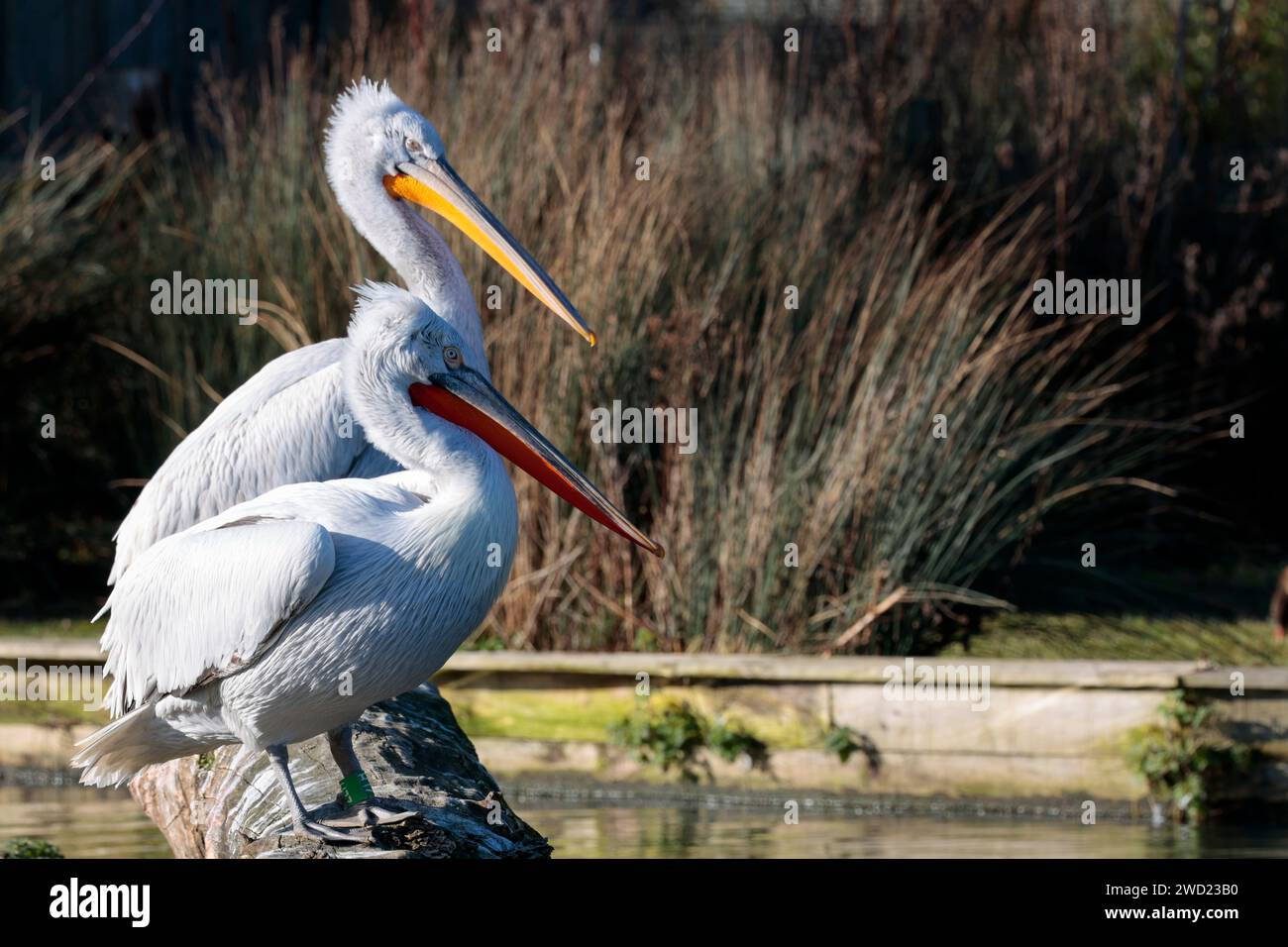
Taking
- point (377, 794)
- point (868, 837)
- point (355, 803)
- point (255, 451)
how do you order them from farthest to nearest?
point (868, 837), point (255, 451), point (377, 794), point (355, 803)

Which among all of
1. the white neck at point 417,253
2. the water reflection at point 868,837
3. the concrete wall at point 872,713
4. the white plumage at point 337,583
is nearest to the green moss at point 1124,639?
the concrete wall at point 872,713

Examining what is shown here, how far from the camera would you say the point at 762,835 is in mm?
6441

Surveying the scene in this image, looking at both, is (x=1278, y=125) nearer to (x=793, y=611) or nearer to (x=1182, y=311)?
(x=1182, y=311)

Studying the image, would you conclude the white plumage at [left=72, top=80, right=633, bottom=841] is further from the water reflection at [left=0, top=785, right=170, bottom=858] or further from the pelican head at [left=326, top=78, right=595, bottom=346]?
the water reflection at [left=0, top=785, right=170, bottom=858]

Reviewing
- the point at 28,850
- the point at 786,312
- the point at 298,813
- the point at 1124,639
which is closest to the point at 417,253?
the point at 28,850

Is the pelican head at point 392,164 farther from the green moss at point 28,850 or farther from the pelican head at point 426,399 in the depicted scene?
the green moss at point 28,850

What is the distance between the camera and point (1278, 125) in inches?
475

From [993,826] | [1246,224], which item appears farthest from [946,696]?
[1246,224]

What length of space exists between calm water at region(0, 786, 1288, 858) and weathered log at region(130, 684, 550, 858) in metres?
1.10

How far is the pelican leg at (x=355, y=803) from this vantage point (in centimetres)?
395

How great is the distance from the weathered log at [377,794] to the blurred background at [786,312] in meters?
2.67

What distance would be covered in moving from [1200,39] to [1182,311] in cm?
609

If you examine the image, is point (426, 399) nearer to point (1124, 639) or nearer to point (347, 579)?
point (347, 579)

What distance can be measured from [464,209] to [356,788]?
7.89 ft
